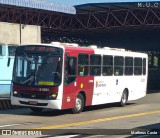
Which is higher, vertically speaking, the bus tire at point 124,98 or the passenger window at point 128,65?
the passenger window at point 128,65

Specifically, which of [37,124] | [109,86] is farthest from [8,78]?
[37,124]

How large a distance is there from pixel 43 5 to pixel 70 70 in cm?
2690

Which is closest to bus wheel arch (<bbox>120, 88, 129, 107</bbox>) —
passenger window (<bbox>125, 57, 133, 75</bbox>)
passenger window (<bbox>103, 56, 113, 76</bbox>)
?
passenger window (<bbox>125, 57, 133, 75</bbox>)

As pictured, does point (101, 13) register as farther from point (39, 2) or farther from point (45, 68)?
point (45, 68)

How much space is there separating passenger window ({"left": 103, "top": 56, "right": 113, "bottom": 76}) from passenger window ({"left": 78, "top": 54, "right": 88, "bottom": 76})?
65.2 inches

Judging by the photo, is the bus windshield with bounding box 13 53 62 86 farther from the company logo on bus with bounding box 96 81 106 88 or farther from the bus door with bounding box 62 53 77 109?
the company logo on bus with bounding box 96 81 106 88

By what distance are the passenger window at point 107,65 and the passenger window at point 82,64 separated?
1656mm

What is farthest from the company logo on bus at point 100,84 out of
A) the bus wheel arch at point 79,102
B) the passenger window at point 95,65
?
the bus wheel arch at point 79,102

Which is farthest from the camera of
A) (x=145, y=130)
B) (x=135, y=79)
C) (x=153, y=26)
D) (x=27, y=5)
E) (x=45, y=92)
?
(x=153, y=26)

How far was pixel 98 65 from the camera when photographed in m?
20.7

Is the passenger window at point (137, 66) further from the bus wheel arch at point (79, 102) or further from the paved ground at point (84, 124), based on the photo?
the bus wheel arch at point (79, 102)

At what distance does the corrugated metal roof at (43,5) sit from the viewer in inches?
1613

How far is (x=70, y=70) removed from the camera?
18.5 m

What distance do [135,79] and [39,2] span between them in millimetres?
21300
